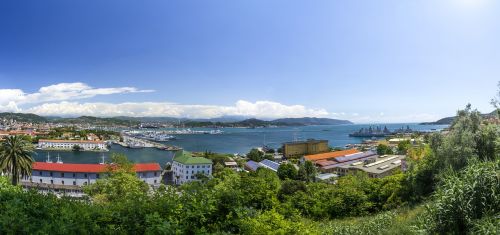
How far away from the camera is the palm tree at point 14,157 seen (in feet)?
58.7

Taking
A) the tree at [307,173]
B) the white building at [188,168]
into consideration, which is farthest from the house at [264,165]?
the tree at [307,173]

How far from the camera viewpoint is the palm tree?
1789 cm

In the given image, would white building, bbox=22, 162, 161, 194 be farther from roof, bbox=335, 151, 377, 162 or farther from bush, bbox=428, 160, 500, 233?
bush, bbox=428, 160, 500, 233

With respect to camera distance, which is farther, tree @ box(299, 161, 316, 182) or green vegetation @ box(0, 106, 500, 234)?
tree @ box(299, 161, 316, 182)

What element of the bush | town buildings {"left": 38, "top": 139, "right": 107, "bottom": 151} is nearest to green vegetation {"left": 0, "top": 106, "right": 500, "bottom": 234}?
the bush

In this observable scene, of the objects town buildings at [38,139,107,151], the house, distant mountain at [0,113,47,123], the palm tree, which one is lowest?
the house

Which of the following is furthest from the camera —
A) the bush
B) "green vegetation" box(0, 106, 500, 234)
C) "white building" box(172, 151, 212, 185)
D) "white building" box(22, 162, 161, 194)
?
"white building" box(172, 151, 212, 185)

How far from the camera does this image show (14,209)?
10.8ft

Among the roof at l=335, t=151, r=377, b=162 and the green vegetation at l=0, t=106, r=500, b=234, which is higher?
the green vegetation at l=0, t=106, r=500, b=234

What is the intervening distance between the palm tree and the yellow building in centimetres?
5007

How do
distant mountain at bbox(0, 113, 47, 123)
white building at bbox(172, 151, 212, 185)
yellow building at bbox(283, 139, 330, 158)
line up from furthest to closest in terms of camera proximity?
distant mountain at bbox(0, 113, 47, 123) < yellow building at bbox(283, 139, 330, 158) < white building at bbox(172, 151, 212, 185)

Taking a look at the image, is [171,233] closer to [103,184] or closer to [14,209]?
[14,209]

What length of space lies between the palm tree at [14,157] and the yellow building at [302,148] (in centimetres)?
5007

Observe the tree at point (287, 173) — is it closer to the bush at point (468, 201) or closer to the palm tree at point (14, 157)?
the palm tree at point (14, 157)
